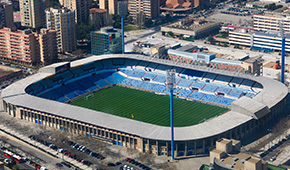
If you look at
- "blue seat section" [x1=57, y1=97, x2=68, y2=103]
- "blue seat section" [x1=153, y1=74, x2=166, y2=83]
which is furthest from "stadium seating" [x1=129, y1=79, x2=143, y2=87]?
"blue seat section" [x1=57, y1=97, x2=68, y2=103]

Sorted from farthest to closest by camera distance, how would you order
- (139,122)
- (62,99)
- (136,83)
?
(136,83)
(62,99)
(139,122)

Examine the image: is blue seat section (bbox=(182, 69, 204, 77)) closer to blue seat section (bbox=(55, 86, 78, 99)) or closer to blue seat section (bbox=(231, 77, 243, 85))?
blue seat section (bbox=(231, 77, 243, 85))

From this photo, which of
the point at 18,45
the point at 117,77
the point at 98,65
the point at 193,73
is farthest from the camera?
the point at 18,45

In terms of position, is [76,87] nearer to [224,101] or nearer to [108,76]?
[108,76]

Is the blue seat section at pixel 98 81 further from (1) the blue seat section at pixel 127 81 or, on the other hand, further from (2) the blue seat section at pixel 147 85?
(2) the blue seat section at pixel 147 85

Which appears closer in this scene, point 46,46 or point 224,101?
point 224,101

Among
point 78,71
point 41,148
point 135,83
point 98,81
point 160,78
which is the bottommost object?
point 41,148

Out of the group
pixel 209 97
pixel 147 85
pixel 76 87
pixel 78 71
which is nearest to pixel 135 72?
pixel 147 85

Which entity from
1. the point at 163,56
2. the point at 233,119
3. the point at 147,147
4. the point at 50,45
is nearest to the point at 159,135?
the point at 147,147

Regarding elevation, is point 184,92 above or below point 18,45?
below

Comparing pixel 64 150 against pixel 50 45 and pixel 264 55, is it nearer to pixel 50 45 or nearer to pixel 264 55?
pixel 50 45
